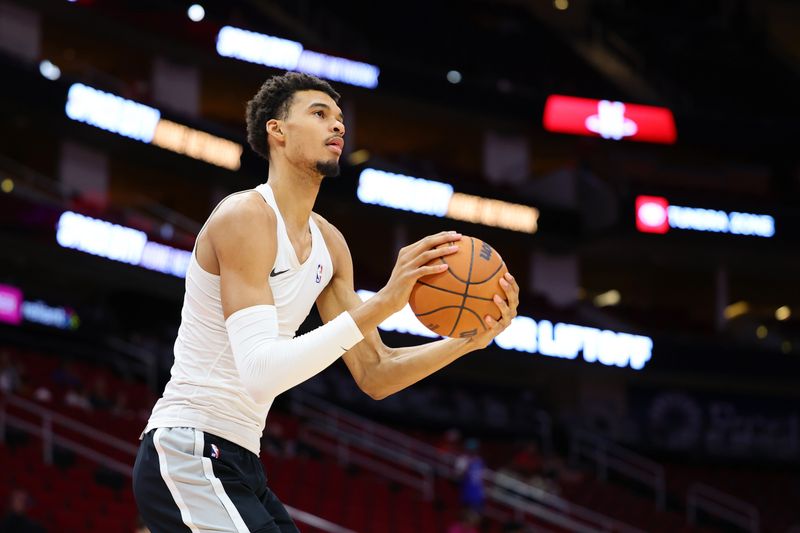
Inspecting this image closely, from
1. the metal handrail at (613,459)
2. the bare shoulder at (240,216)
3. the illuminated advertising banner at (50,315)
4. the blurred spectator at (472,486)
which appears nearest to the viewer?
the bare shoulder at (240,216)

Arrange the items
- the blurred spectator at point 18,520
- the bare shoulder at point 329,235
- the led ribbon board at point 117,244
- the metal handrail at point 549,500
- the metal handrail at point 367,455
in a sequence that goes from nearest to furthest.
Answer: the bare shoulder at point 329,235 < the blurred spectator at point 18,520 < the metal handrail at point 367,455 < the metal handrail at point 549,500 < the led ribbon board at point 117,244

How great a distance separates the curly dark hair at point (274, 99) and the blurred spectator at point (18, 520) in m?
7.63

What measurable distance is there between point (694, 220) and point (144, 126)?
14313 millimetres

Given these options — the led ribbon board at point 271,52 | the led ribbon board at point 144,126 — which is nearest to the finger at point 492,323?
the led ribbon board at point 144,126

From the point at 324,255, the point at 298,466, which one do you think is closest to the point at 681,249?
the point at 298,466

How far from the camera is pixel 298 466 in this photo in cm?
1839

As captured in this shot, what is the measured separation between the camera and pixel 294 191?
4609mm

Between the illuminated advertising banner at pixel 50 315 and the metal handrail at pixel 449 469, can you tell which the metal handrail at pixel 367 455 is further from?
the illuminated advertising banner at pixel 50 315

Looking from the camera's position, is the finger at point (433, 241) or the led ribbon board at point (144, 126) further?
the led ribbon board at point (144, 126)

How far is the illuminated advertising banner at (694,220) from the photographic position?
1180 inches

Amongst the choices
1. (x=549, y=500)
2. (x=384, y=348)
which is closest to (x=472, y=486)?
(x=549, y=500)

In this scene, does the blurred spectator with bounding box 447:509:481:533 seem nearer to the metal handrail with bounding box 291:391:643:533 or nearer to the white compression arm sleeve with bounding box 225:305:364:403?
the metal handrail with bounding box 291:391:643:533

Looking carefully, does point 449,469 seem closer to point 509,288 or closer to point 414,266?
point 509,288

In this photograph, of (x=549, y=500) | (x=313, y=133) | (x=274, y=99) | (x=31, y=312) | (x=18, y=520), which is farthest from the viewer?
(x=31, y=312)
